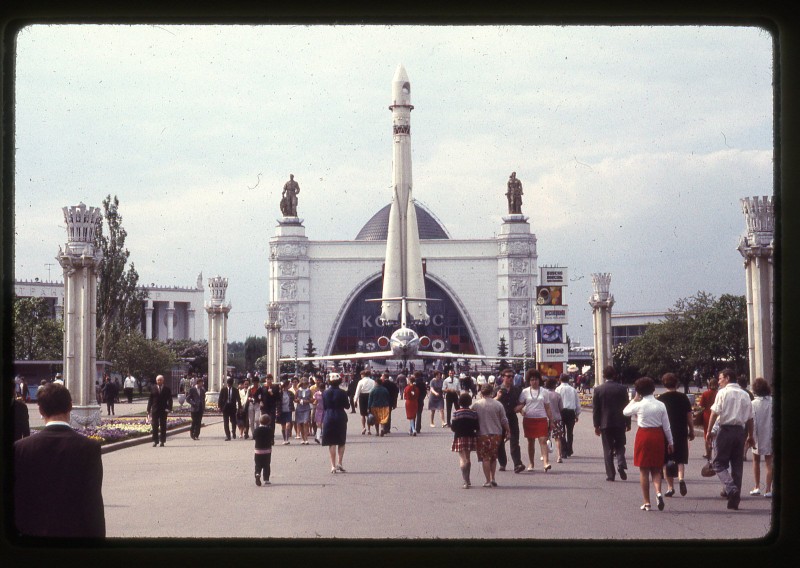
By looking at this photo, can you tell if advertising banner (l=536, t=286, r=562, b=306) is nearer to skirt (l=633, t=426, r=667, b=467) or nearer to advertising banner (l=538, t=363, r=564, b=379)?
advertising banner (l=538, t=363, r=564, b=379)

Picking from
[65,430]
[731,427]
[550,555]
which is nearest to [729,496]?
[731,427]

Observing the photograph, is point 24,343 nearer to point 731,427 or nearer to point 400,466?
point 400,466

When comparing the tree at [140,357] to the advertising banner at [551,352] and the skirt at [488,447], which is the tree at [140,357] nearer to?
the advertising banner at [551,352]

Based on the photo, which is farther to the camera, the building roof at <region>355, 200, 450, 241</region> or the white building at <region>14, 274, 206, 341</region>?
the building roof at <region>355, 200, 450, 241</region>

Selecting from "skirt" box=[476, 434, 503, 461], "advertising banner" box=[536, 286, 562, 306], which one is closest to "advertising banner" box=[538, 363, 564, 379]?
"advertising banner" box=[536, 286, 562, 306]

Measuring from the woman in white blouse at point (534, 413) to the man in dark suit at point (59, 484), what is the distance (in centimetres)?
1256

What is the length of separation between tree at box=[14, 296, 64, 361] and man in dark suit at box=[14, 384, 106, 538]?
5364cm

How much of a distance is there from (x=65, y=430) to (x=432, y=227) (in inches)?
5693

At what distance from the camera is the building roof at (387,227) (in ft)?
488

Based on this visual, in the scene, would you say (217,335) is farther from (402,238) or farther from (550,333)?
(402,238)

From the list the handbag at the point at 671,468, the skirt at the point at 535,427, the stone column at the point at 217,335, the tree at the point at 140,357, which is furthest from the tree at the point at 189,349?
the handbag at the point at 671,468

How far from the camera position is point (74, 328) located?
1204 inches

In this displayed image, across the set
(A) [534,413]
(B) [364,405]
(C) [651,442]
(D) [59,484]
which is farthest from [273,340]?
(D) [59,484]

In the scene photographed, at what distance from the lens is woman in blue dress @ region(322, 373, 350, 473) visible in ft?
62.6
